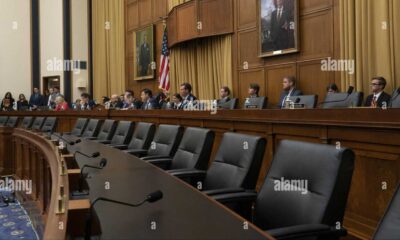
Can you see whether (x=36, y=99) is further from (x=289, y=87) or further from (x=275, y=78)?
(x=289, y=87)

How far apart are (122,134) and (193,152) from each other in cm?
167

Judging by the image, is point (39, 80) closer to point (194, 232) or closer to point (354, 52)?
point (354, 52)

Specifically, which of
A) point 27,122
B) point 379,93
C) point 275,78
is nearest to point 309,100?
point 379,93

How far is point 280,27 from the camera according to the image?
19.9 ft

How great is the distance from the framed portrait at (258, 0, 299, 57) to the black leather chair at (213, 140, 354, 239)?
440cm

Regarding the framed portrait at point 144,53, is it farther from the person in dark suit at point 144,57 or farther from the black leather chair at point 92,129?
the black leather chair at point 92,129

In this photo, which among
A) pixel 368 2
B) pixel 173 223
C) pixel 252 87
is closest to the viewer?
pixel 173 223

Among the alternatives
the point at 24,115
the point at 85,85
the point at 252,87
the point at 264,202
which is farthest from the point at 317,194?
the point at 85,85

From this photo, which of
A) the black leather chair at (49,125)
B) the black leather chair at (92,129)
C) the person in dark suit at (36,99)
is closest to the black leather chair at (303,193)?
the black leather chair at (92,129)

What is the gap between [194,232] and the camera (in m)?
1.16

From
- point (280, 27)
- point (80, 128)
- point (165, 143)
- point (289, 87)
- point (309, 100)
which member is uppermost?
point (280, 27)

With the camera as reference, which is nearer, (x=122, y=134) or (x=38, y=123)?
(x=122, y=134)

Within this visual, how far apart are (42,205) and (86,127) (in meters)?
2.05

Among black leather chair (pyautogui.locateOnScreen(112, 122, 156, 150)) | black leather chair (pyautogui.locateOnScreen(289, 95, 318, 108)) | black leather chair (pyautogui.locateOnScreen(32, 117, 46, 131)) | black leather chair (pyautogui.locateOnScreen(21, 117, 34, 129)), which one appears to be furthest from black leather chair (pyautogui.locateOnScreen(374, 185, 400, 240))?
black leather chair (pyautogui.locateOnScreen(21, 117, 34, 129))
